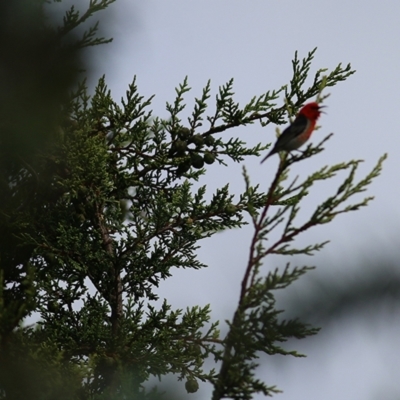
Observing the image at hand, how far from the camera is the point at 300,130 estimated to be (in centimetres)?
575

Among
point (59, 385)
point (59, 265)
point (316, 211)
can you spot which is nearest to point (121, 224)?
point (59, 265)

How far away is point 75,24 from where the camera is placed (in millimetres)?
6234

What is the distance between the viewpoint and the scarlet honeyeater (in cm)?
534

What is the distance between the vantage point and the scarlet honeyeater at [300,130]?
5.34 meters

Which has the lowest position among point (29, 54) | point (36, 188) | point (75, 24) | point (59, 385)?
point (59, 385)

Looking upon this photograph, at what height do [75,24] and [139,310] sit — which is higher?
[75,24]

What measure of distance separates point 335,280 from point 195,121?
671 cm

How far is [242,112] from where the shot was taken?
812cm

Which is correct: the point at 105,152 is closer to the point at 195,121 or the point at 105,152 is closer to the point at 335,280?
the point at 195,121

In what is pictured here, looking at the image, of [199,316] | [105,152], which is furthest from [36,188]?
[199,316]

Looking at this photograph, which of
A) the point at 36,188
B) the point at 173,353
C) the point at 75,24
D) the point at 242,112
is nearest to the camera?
the point at 75,24

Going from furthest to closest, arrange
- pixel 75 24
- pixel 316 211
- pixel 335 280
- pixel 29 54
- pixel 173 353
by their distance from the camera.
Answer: pixel 173 353 → pixel 75 24 → pixel 316 211 → pixel 29 54 → pixel 335 280

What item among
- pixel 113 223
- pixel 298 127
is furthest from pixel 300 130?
pixel 113 223

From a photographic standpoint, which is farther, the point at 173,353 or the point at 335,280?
the point at 173,353
